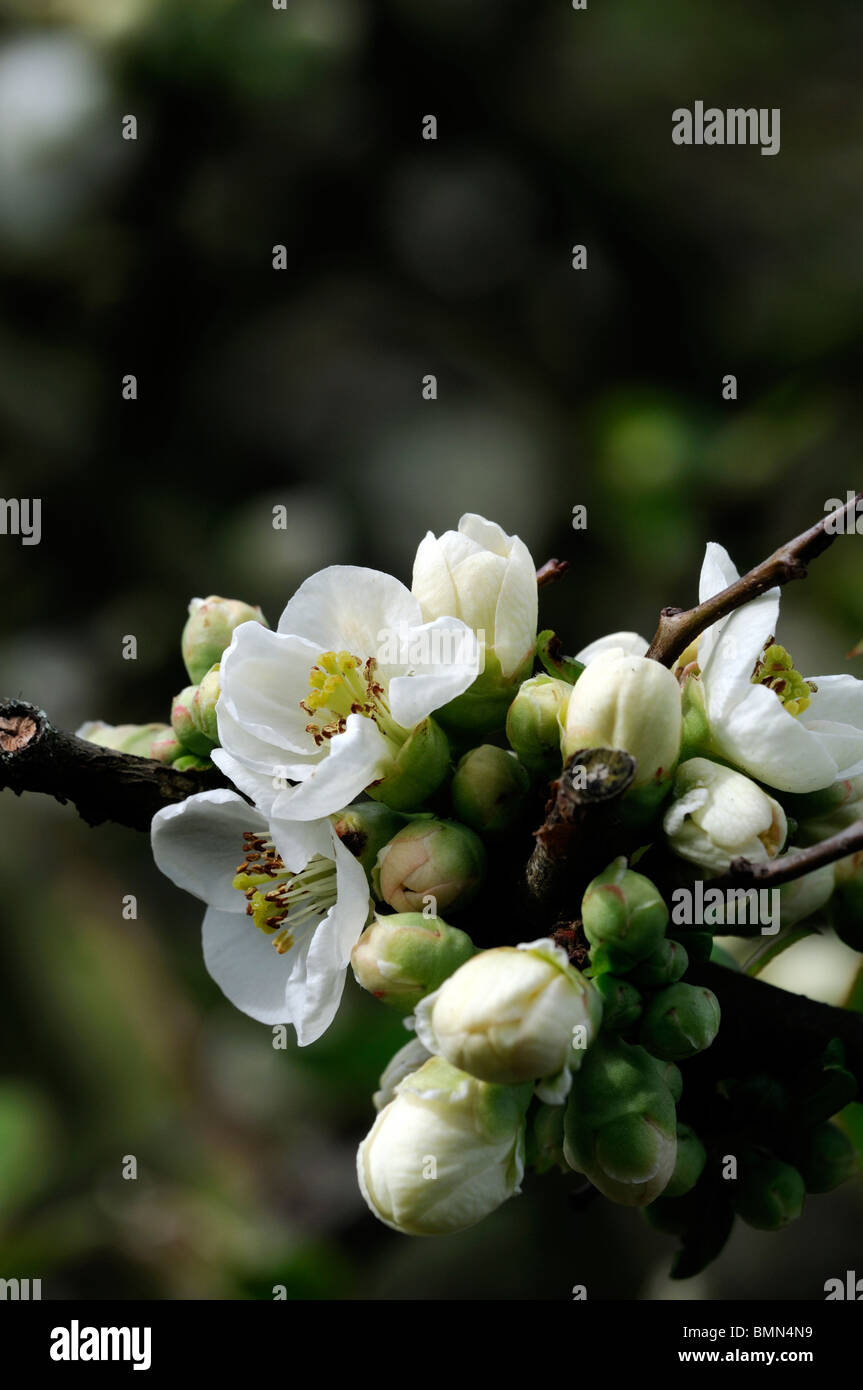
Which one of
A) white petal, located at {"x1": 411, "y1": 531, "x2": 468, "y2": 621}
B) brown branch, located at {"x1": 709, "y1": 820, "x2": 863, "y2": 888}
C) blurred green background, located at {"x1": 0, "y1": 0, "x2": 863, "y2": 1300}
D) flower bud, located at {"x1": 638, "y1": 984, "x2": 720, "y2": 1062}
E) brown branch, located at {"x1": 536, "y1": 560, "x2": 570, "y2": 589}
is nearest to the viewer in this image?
brown branch, located at {"x1": 709, "y1": 820, "x2": 863, "y2": 888}

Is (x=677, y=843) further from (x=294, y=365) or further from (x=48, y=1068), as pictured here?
(x=294, y=365)

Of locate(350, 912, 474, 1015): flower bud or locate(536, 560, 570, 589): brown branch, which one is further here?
locate(536, 560, 570, 589): brown branch

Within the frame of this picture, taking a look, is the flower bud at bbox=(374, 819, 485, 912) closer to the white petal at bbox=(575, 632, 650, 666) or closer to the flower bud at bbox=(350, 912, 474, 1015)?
the flower bud at bbox=(350, 912, 474, 1015)

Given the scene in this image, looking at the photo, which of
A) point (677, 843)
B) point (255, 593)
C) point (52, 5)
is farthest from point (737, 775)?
point (52, 5)

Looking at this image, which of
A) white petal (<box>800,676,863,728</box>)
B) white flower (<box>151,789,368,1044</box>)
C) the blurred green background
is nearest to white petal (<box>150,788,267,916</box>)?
white flower (<box>151,789,368,1044</box>)

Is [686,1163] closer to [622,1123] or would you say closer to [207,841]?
[622,1123]

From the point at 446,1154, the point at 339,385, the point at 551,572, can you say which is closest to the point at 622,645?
the point at 551,572
